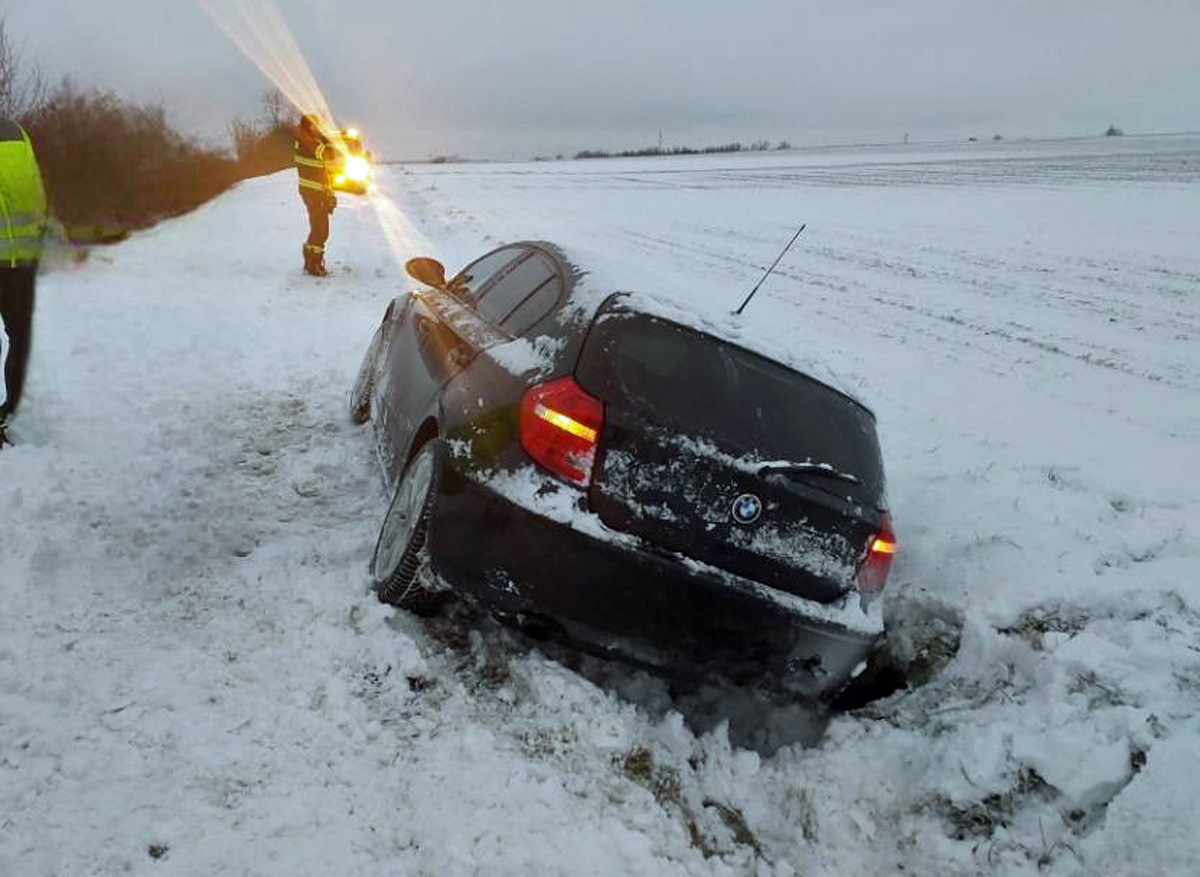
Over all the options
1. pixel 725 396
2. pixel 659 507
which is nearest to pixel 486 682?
pixel 659 507

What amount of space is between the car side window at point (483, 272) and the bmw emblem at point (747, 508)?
2.26 m

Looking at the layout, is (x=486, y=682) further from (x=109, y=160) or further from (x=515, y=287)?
(x=109, y=160)

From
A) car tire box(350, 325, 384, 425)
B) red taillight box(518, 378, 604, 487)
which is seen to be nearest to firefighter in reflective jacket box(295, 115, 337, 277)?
car tire box(350, 325, 384, 425)

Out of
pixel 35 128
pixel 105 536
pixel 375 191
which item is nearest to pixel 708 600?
pixel 105 536

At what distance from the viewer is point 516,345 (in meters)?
3.88

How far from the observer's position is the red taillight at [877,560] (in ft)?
11.4

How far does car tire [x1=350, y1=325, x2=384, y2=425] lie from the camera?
6.11m

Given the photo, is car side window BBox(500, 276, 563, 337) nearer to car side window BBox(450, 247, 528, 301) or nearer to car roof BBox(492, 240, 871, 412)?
car roof BBox(492, 240, 871, 412)

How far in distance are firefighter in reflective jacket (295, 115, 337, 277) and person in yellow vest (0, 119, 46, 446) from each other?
6461mm

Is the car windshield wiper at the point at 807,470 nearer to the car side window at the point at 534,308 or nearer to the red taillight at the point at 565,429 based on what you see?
the red taillight at the point at 565,429

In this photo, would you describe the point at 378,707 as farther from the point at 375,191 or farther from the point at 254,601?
the point at 375,191

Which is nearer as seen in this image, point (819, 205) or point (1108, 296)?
point (1108, 296)

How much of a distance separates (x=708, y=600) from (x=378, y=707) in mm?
1274

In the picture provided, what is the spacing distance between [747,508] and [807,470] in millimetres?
297
